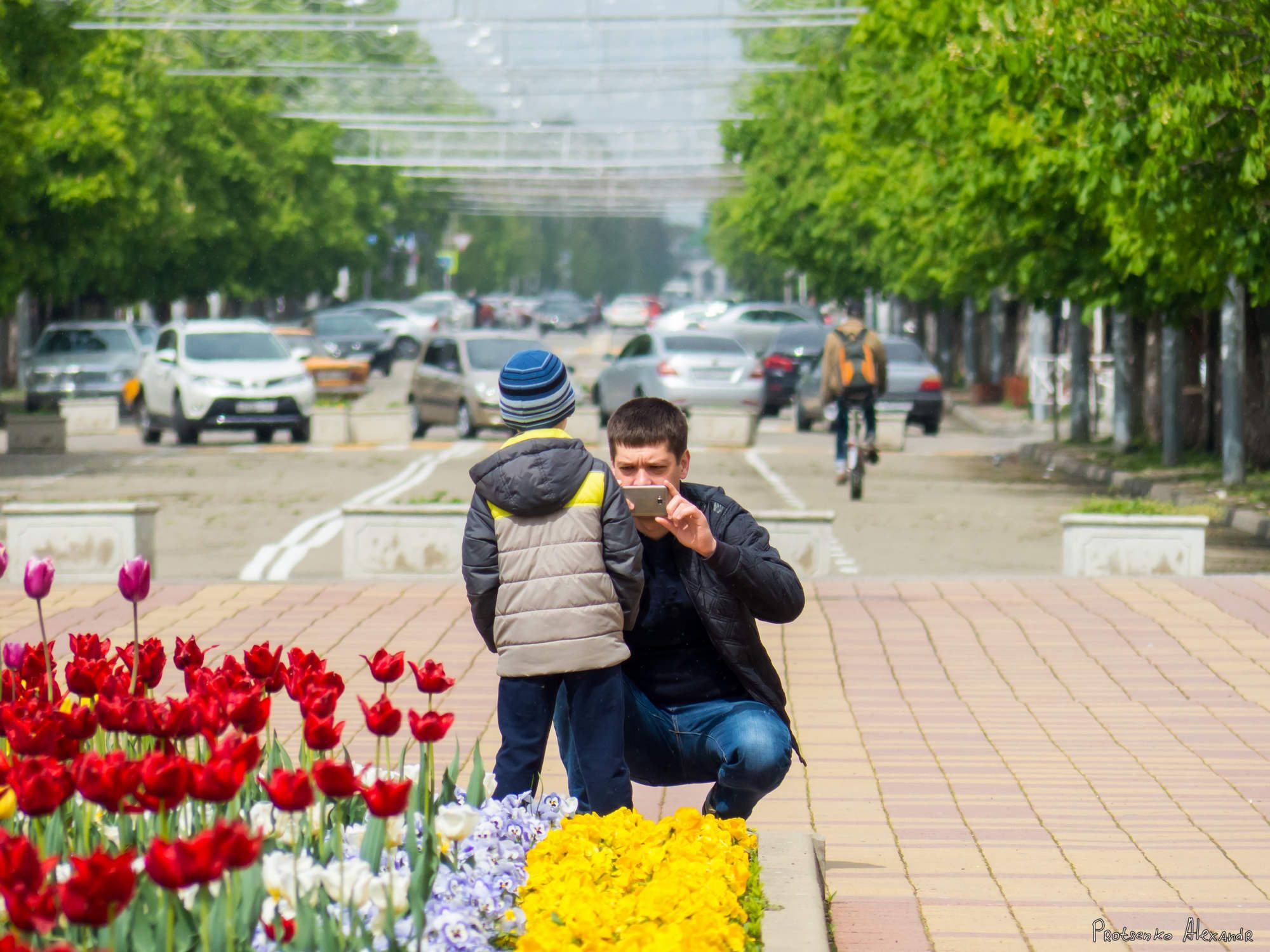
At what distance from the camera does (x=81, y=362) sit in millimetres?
35750

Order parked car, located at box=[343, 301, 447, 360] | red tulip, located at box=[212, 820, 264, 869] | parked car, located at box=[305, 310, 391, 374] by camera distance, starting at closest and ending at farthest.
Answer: red tulip, located at box=[212, 820, 264, 869]
parked car, located at box=[305, 310, 391, 374]
parked car, located at box=[343, 301, 447, 360]

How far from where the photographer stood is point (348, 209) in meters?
60.3

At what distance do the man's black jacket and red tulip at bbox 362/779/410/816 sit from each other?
4.47 feet

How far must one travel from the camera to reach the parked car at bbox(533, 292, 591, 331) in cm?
9850

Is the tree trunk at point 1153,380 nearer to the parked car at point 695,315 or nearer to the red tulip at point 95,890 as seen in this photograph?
the parked car at point 695,315

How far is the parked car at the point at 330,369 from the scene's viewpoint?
3847cm

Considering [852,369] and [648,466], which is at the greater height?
[648,466]

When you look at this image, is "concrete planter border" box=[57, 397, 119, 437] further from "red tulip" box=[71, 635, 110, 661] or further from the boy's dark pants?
the boy's dark pants

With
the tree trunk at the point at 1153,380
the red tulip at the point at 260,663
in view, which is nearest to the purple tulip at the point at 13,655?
the red tulip at the point at 260,663

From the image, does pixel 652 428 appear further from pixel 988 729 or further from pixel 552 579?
pixel 988 729

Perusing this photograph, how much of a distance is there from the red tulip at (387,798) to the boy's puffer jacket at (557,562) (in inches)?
47.6

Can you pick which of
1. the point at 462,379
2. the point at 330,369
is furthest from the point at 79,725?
the point at 330,369

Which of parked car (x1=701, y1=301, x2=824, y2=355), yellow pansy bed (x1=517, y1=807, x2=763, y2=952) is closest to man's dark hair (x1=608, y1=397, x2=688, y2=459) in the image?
yellow pansy bed (x1=517, y1=807, x2=763, y2=952)

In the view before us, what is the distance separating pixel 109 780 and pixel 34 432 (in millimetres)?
24182
